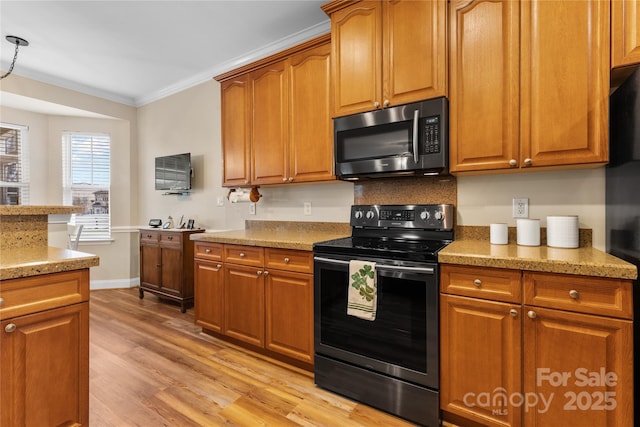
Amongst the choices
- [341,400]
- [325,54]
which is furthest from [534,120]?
[341,400]

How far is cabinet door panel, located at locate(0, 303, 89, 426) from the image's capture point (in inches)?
47.0

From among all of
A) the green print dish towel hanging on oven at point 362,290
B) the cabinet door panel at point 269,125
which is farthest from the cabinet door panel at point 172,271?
the green print dish towel hanging on oven at point 362,290

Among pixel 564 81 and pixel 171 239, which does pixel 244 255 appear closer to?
pixel 171 239

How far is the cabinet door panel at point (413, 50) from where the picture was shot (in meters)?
1.89

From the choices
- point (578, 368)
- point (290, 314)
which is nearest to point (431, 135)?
point (578, 368)

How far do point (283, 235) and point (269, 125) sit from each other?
986 millimetres

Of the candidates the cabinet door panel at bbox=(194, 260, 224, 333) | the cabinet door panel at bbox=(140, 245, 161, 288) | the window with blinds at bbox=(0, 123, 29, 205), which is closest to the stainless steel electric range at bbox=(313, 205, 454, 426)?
the cabinet door panel at bbox=(194, 260, 224, 333)

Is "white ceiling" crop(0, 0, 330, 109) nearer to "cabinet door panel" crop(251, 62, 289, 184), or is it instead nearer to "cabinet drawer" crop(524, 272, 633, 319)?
"cabinet door panel" crop(251, 62, 289, 184)

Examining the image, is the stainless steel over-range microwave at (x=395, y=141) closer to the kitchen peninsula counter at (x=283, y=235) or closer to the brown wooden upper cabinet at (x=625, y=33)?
the kitchen peninsula counter at (x=283, y=235)

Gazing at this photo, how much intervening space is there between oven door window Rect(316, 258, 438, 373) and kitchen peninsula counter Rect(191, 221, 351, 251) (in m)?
0.34

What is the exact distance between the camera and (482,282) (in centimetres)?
155

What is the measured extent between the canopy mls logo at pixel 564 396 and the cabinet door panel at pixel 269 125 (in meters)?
2.06

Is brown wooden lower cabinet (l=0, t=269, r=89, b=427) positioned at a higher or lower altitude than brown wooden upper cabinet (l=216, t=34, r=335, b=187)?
lower

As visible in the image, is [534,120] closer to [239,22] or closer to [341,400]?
[341,400]
